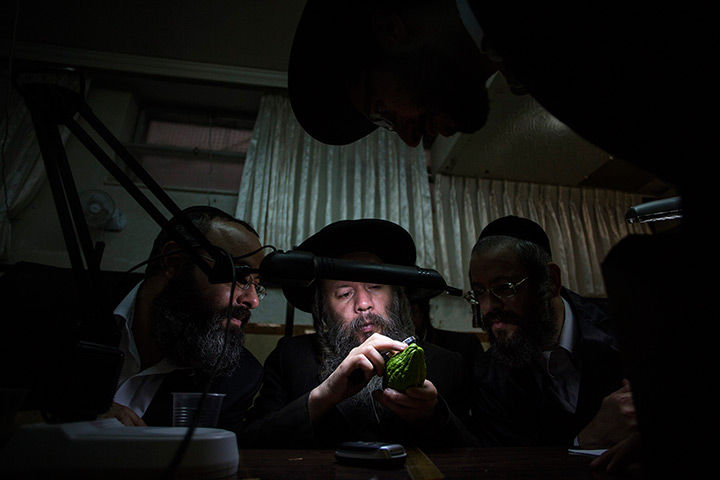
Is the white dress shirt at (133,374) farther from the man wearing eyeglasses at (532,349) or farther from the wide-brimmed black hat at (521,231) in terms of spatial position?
the wide-brimmed black hat at (521,231)

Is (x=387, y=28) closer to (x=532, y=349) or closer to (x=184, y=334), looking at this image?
(x=184, y=334)

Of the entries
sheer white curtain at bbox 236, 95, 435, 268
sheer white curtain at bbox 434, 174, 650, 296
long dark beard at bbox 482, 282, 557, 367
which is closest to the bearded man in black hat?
long dark beard at bbox 482, 282, 557, 367

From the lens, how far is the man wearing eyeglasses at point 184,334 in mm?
1505

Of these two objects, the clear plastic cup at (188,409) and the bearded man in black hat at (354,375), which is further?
the bearded man in black hat at (354,375)

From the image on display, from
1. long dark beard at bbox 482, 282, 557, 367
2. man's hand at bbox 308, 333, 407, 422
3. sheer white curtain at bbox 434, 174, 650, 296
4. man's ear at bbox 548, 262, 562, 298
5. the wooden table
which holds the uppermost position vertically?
sheer white curtain at bbox 434, 174, 650, 296

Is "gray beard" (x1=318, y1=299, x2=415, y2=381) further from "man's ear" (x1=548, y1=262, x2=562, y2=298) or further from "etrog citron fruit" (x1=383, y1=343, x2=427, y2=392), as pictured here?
"man's ear" (x1=548, y1=262, x2=562, y2=298)

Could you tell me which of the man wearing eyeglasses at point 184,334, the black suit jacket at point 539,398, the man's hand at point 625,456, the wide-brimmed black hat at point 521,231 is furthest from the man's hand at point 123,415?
the wide-brimmed black hat at point 521,231

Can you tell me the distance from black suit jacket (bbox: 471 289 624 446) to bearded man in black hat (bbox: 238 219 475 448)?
128mm

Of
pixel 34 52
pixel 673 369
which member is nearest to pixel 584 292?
pixel 673 369

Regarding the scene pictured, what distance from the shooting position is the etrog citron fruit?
1.17 metres

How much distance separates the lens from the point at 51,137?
66 cm

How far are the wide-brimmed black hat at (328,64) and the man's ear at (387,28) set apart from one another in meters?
0.02

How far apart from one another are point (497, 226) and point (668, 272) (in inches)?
75.4

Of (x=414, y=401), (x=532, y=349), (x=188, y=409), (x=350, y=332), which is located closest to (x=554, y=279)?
(x=532, y=349)
